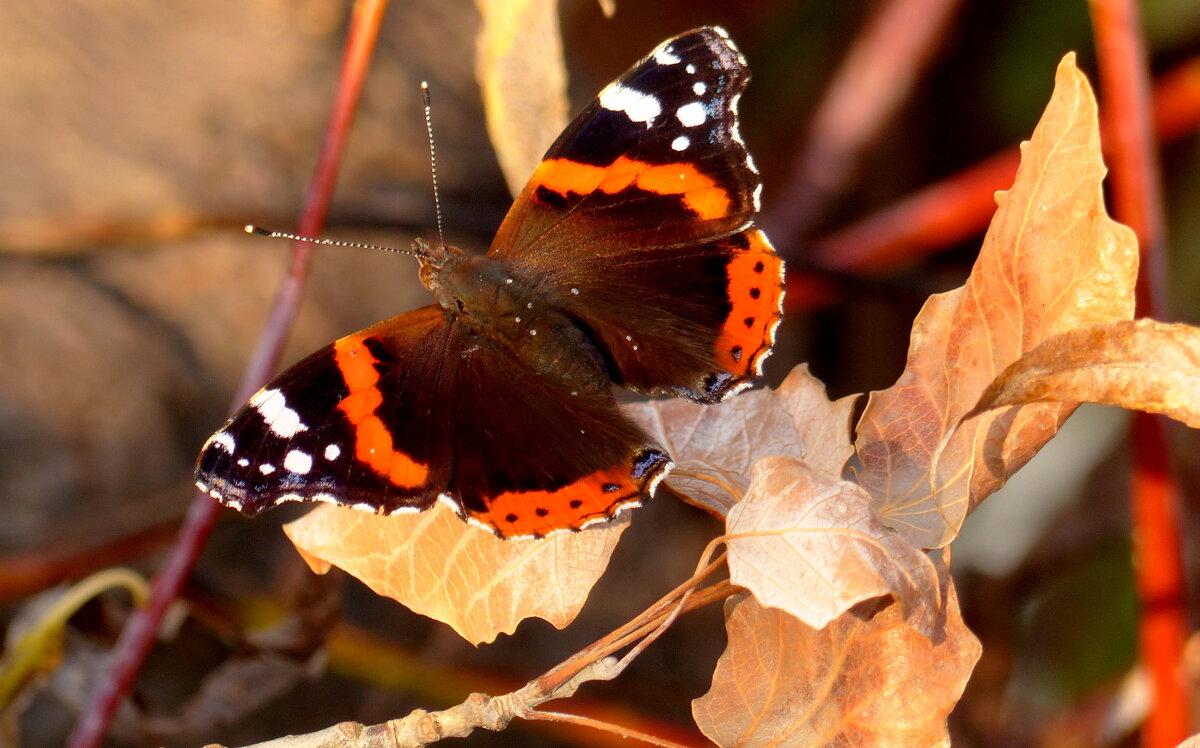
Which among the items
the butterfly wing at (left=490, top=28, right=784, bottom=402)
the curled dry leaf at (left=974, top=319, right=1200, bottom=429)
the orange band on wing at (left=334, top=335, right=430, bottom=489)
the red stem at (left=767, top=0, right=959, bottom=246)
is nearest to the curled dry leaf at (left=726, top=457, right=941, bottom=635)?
the curled dry leaf at (left=974, top=319, right=1200, bottom=429)

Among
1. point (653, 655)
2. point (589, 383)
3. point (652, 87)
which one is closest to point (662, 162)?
point (652, 87)

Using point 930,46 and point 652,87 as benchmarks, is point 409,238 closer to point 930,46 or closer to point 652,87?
point 652,87

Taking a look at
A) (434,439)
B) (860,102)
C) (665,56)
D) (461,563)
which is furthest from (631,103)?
(860,102)

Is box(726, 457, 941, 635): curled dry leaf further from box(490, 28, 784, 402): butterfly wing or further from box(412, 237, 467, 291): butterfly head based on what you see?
box(412, 237, 467, 291): butterfly head

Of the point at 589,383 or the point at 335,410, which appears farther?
the point at 589,383

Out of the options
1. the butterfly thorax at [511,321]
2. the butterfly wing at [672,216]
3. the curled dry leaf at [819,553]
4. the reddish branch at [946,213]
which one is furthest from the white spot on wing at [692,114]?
the curled dry leaf at [819,553]

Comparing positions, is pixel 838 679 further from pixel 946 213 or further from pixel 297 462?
pixel 946 213

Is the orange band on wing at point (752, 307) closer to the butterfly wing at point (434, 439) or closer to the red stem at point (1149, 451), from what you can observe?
the butterfly wing at point (434, 439)
